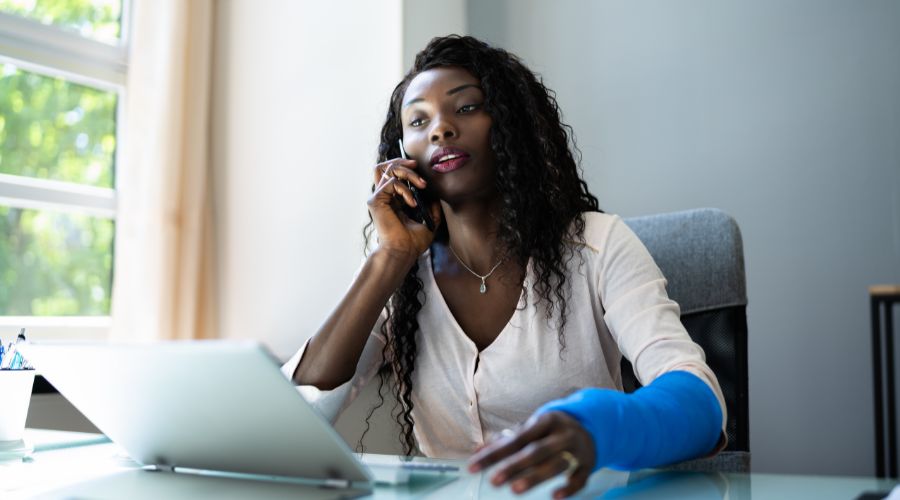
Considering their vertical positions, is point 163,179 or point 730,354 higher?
point 163,179

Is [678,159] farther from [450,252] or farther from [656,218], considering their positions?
[450,252]

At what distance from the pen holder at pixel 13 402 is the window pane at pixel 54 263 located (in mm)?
1376

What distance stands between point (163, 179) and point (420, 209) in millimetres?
1295

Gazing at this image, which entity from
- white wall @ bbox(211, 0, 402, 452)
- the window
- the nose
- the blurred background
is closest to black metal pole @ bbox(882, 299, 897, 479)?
the blurred background

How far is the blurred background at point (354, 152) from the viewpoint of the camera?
2.01 metres

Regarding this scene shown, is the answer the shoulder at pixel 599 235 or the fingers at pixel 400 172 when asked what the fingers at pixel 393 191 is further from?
the shoulder at pixel 599 235

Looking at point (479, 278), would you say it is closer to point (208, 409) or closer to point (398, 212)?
point (398, 212)

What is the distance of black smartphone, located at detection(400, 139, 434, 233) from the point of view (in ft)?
4.59

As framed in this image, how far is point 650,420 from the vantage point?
73cm

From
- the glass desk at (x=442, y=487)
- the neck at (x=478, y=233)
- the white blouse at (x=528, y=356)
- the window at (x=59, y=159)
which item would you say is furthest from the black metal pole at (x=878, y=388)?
the window at (x=59, y=159)

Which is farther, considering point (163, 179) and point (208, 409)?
point (163, 179)

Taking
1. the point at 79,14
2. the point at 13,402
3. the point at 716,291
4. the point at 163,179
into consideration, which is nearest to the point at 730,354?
the point at 716,291

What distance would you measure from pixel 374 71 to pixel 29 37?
0.97 m

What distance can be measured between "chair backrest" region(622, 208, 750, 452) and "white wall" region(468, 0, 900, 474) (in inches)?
31.0
